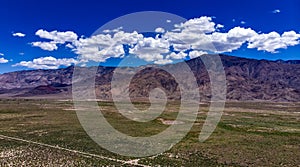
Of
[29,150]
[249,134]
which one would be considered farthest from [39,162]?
[249,134]

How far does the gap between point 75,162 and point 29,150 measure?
9706 millimetres

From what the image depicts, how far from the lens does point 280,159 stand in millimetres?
39562

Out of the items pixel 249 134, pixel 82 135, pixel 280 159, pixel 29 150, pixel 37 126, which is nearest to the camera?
pixel 280 159

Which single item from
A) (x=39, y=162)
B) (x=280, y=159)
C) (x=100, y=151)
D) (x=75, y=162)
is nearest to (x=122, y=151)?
(x=100, y=151)

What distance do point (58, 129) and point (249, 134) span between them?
37.5m

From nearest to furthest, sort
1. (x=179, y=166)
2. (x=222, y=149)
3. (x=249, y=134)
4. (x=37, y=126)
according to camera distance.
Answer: (x=179, y=166), (x=222, y=149), (x=249, y=134), (x=37, y=126)

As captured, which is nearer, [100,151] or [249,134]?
[100,151]

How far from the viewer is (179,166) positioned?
3559 cm

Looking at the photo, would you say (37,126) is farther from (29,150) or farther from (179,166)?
(179,166)

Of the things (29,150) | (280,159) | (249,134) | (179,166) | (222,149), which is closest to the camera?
(179,166)

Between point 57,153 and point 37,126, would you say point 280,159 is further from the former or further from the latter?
point 37,126

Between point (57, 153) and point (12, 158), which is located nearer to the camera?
point (12, 158)

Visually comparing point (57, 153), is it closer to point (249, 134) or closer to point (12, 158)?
point (12, 158)

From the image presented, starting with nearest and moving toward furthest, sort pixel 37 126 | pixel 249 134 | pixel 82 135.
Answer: pixel 82 135 → pixel 249 134 → pixel 37 126
